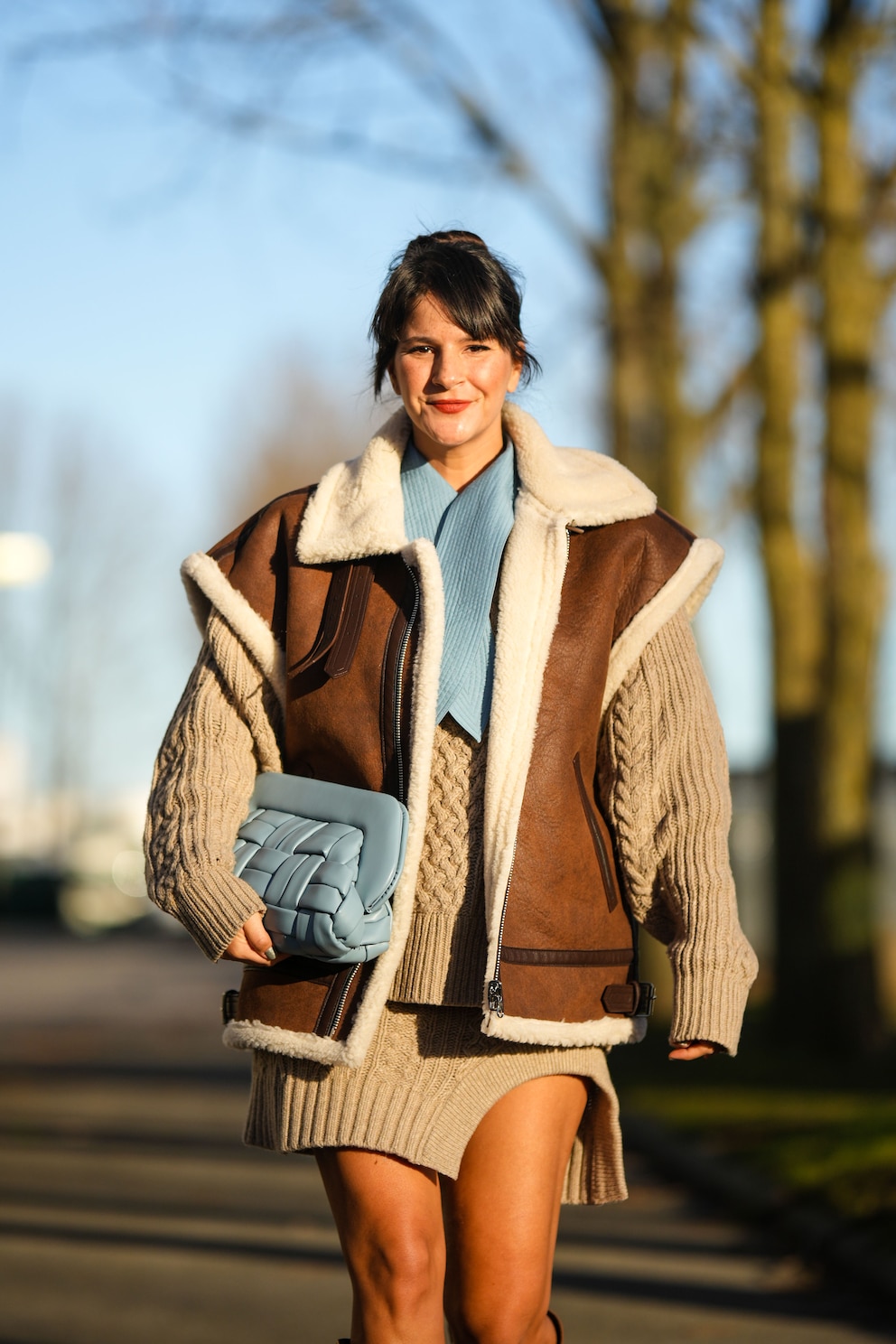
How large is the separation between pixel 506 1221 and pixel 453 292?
64.9 inches

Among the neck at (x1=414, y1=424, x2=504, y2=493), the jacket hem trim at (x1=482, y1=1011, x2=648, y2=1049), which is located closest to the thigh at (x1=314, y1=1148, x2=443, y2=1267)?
the jacket hem trim at (x1=482, y1=1011, x2=648, y2=1049)

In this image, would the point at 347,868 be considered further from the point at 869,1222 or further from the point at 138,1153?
the point at 138,1153

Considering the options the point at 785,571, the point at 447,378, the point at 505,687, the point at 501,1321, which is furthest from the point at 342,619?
the point at 785,571

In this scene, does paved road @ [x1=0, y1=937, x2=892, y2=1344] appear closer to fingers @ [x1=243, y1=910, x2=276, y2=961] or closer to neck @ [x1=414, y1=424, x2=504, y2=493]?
fingers @ [x1=243, y1=910, x2=276, y2=961]

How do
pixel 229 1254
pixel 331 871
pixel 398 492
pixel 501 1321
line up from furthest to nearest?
pixel 229 1254 → pixel 398 492 → pixel 501 1321 → pixel 331 871

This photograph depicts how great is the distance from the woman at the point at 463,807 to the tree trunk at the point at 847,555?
28.5 ft

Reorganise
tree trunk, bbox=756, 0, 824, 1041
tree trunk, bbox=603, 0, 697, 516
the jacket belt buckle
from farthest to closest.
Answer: tree trunk, bbox=603, 0, 697, 516, tree trunk, bbox=756, 0, 824, 1041, the jacket belt buckle

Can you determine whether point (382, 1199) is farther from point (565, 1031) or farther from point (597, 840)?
point (597, 840)

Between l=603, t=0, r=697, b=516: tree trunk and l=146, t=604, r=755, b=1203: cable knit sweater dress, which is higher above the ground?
l=603, t=0, r=697, b=516: tree trunk

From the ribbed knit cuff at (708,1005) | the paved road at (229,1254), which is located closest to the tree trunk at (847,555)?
the paved road at (229,1254)

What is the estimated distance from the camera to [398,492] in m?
3.53

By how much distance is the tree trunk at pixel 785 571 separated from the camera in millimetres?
13031

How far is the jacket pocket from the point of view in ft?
11.0

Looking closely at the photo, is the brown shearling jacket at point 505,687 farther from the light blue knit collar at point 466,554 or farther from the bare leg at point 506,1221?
the bare leg at point 506,1221
